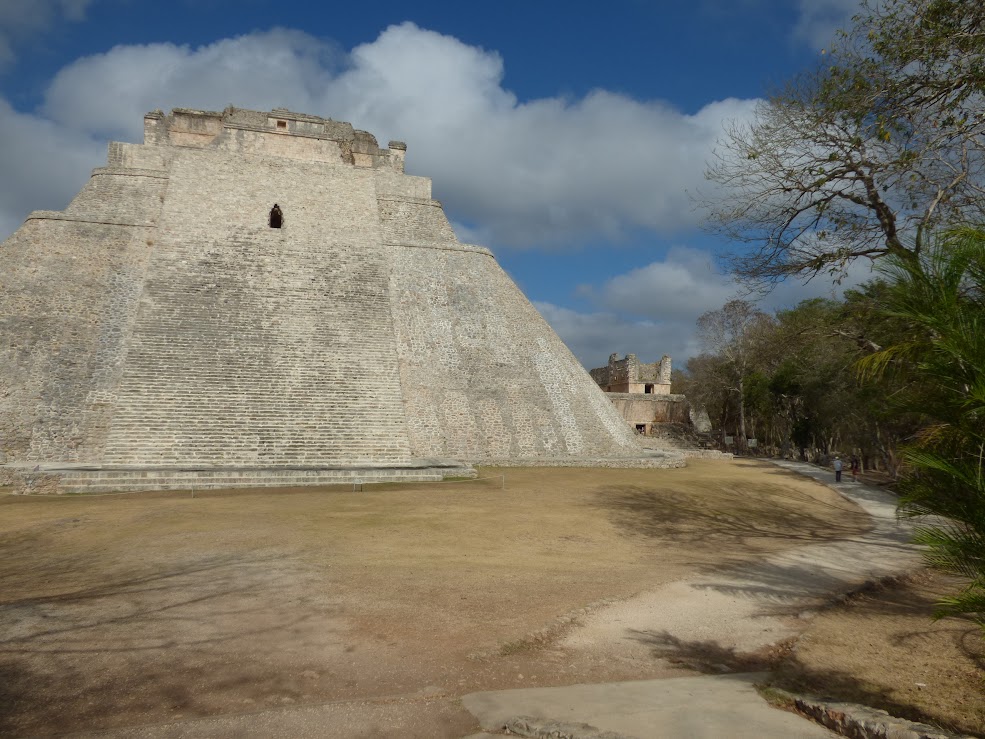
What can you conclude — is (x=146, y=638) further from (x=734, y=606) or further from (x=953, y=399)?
(x=953, y=399)

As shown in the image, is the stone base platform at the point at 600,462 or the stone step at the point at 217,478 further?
the stone base platform at the point at 600,462

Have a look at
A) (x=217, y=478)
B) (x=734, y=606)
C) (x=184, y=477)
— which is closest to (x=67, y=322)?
(x=184, y=477)

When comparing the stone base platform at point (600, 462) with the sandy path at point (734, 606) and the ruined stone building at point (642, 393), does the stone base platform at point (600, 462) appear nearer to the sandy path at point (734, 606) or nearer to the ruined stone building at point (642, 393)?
the sandy path at point (734, 606)

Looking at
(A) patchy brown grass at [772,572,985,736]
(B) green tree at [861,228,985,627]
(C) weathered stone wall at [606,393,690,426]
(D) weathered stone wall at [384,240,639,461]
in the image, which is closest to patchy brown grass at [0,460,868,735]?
(A) patchy brown grass at [772,572,985,736]

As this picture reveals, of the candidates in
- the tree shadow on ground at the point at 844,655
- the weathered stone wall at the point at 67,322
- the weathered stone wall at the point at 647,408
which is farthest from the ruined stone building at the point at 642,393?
the tree shadow on ground at the point at 844,655

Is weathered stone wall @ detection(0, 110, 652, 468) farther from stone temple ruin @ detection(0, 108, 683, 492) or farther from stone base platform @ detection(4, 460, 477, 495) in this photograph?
stone base platform @ detection(4, 460, 477, 495)

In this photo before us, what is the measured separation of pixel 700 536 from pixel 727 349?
74.6 ft

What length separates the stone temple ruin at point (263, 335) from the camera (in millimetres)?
13133

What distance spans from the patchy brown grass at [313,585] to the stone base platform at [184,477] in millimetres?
494

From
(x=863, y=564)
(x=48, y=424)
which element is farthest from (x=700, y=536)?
(x=48, y=424)

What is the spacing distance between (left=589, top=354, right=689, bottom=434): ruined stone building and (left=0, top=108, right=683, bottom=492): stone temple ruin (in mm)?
12466

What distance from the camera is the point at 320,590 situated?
5.49 meters

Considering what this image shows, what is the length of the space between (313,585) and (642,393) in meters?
27.5

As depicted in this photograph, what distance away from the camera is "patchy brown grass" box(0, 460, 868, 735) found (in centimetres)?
366
